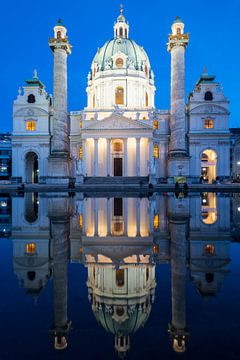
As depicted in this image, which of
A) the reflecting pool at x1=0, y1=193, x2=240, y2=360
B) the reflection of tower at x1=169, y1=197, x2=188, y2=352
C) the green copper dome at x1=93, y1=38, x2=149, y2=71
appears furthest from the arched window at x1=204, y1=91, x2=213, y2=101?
the reflecting pool at x1=0, y1=193, x2=240, y2=360

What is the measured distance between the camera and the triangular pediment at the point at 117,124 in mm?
60062

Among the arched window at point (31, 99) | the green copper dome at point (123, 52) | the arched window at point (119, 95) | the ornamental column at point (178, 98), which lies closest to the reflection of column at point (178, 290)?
the ornamental column at point (178, 98)

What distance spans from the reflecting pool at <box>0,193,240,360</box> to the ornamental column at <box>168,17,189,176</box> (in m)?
46.7

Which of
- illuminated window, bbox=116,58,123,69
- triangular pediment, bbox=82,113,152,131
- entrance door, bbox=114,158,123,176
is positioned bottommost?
entrance door, bbox=114,158,123,176

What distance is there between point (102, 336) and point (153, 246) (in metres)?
5.45

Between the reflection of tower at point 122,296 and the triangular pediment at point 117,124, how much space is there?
54.2 m

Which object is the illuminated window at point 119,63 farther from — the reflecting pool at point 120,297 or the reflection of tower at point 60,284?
the reflecting pool at point 120,297

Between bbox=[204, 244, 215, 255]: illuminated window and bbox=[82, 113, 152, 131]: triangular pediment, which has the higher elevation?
bbox=[82, 113, 152, 131]: triangular pediment

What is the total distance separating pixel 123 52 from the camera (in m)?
73.8

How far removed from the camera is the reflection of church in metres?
4.18

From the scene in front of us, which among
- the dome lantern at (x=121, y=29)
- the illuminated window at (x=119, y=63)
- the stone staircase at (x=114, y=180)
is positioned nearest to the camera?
the stone staircase at (x=114, y=180)

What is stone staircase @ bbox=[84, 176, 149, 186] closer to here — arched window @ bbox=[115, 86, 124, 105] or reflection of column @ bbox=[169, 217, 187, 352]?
arched window @ bbox=[115, 86, 124, 105]

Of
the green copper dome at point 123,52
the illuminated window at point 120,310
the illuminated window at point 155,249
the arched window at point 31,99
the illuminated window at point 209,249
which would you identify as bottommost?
the illuminated window at point 209,249

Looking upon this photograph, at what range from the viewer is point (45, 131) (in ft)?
213
